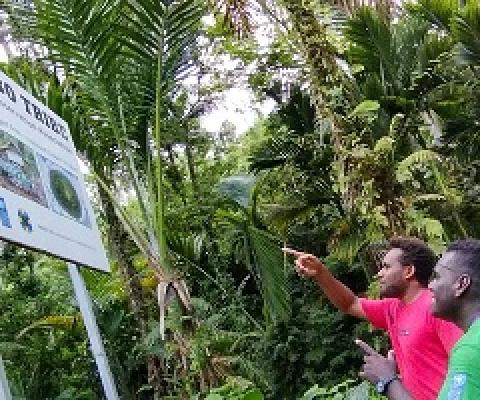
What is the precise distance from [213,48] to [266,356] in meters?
5.09

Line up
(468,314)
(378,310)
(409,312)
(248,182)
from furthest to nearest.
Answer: (248,182), (378,310), (409,312), (468,314)

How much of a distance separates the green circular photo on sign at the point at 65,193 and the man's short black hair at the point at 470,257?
8.07 ft

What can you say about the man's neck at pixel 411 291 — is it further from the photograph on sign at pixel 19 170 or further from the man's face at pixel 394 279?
the photograph on sign at pixel 19 170

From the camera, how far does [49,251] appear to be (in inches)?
127

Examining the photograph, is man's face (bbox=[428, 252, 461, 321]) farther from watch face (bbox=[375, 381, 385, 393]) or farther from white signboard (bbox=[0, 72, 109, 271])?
white signboard (bbox=[0, 72, 109, 271])

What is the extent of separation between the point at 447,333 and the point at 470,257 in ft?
2.19

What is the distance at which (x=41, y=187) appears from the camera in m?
3.67

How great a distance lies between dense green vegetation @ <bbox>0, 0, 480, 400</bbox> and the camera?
4.84m

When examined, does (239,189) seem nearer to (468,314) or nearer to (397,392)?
(397,392)

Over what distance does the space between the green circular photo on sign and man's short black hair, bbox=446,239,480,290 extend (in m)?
2.46

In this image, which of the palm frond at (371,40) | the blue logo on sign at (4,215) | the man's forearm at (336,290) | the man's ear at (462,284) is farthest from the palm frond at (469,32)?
the man's ear at (462,284)

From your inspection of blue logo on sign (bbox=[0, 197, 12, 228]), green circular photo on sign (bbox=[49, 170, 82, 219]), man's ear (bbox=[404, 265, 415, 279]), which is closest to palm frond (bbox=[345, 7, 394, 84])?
green circular photo on sign (bbox=[49, 170, 82, 219])

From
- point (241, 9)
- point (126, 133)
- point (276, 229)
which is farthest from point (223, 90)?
point (126, 133)

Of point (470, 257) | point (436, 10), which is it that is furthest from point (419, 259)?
point (436, 10)
